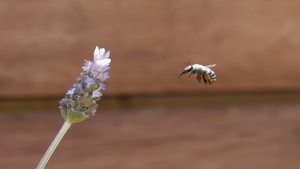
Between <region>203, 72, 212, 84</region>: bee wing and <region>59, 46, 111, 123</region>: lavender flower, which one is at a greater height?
<region>203, 72, 212, 84</region>: bee wing

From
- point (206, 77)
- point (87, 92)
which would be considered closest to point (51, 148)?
point (87, 92)

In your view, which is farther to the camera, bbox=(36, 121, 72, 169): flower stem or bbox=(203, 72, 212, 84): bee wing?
bbox=(203, 72, 212, 84): bee wing

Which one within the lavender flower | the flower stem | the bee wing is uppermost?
the bee wing

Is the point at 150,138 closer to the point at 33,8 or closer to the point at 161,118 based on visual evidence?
the point at 161,118

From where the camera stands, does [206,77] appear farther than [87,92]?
Yes

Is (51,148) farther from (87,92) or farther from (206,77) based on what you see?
(206,77)

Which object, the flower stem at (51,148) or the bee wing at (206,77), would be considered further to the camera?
the bee wing at (206,77)

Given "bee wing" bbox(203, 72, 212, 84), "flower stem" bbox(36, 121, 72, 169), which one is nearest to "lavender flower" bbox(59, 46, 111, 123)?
"flower stem" bbox(36, 121, 72, 169)

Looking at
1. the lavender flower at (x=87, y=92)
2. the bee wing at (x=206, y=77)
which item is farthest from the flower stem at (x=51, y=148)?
the bee wing at (x=206, y=77)

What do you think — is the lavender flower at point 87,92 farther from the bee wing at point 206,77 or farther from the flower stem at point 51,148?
the bee wing at point 206,77

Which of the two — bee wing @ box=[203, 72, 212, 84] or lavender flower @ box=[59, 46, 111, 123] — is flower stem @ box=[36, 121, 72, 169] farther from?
bee wing @ box=[203, 72, 212, 84]
